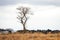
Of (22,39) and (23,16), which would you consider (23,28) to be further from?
(22,39)

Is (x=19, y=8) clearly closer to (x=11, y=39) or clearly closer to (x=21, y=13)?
(x=21, y=13)

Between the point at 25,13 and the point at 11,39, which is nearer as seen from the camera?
the point at 11,39

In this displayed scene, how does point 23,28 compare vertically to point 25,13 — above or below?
below

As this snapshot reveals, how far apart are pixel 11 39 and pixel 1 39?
166cm

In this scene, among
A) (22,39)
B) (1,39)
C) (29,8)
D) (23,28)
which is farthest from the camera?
(29,8)

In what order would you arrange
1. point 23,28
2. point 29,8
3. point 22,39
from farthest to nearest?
1. point 29,8
2. point 23,28
3. point 22,39

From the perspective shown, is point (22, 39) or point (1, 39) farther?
point (1, 39)

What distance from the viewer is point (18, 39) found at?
20.2 metres

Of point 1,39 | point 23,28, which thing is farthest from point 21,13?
point 1,39

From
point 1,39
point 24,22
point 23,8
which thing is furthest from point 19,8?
point 1,39

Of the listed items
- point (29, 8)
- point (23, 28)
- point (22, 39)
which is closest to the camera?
point (22, 39)

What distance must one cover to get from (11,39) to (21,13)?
4727 centimetres

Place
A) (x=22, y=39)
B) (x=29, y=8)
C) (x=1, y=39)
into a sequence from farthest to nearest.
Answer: (x=29, y=8) → (x=1, y=39) → (x=22, y=39)

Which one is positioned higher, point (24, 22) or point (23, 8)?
point (23, 8)
